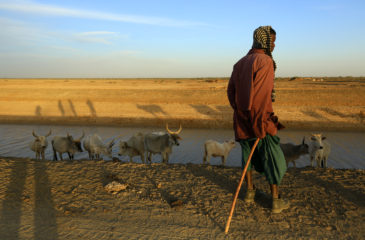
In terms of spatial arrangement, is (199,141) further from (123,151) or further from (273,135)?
(273,135)

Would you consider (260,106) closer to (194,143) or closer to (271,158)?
(271,158)

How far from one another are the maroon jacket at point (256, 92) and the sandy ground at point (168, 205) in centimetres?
124

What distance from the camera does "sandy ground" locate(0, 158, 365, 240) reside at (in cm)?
364

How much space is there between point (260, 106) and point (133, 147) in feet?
22.1

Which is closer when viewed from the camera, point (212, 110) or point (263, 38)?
point (263, 38)

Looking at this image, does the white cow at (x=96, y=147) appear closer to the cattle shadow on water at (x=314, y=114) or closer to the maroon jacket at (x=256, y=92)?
the maroon jacket at (x=256, y=92)

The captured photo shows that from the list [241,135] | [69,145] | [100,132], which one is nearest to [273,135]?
[241,135]

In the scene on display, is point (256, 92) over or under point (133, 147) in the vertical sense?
over

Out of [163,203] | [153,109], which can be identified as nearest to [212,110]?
[153,109]

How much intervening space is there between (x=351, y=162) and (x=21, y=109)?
2305 cm

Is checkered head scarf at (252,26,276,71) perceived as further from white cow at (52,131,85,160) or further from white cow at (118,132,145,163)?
white cow at (52,131,85,160)

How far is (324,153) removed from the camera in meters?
8.55

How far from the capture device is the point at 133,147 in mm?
10000

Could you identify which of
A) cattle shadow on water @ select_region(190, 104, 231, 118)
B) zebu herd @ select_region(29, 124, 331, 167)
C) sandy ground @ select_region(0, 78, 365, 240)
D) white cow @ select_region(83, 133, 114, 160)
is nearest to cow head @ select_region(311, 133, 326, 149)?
zebu herd @ select_region(29, 124, 331, 167)
